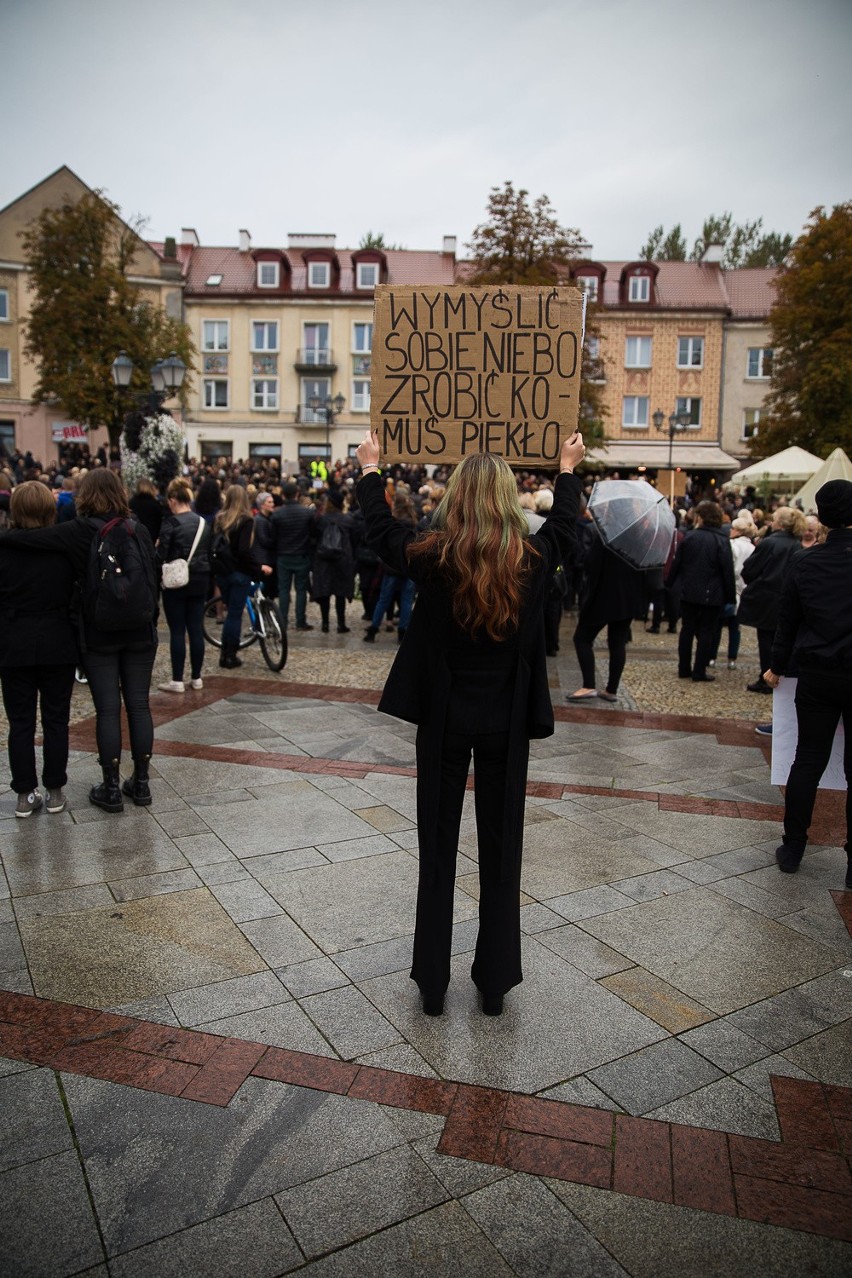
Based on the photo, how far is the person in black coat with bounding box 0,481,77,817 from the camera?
16.8 ft

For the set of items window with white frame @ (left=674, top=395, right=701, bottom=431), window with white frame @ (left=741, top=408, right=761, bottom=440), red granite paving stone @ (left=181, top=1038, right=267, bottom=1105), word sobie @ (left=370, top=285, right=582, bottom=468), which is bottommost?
red granite paving stone @ (left=181, top=1038, right=267, bottom=1105)

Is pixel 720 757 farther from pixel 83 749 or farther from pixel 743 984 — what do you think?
pixel 83 749

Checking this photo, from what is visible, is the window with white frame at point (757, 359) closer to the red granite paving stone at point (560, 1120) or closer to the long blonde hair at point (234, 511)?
the long blonde hair at point (234, 511)

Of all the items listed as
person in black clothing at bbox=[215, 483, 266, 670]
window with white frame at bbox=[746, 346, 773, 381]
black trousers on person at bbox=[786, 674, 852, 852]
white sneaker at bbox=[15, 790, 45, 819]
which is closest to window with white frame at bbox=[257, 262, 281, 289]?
window with white frame at bbox=[746, 346, 773, 381]

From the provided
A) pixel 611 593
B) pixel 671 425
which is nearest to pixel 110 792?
pixel 611 593

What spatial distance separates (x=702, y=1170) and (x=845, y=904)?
2199 millimetres

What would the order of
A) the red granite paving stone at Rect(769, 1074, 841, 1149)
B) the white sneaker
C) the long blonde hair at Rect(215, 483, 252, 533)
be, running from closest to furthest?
the red granite paving stone at Rect(769, 1074, 841, 1149)
the white sneaker
the long blonde hair at Rect(215, 483, 252, 533)

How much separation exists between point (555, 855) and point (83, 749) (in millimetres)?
3714

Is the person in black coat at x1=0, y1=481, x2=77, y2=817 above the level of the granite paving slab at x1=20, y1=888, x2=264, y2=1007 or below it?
above

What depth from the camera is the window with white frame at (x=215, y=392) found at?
4544 cm

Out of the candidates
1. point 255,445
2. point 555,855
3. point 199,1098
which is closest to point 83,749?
point 555,855

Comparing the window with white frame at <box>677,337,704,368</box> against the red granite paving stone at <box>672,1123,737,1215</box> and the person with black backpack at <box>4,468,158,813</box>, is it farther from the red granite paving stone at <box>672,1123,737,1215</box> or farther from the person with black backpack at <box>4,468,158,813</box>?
the red granite paving stone at <box>672,1123,737,1215</box>

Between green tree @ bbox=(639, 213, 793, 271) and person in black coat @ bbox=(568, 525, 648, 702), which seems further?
green tree @ bbox=(639, 213, 793, 271)

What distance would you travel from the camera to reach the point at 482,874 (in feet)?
10.8
